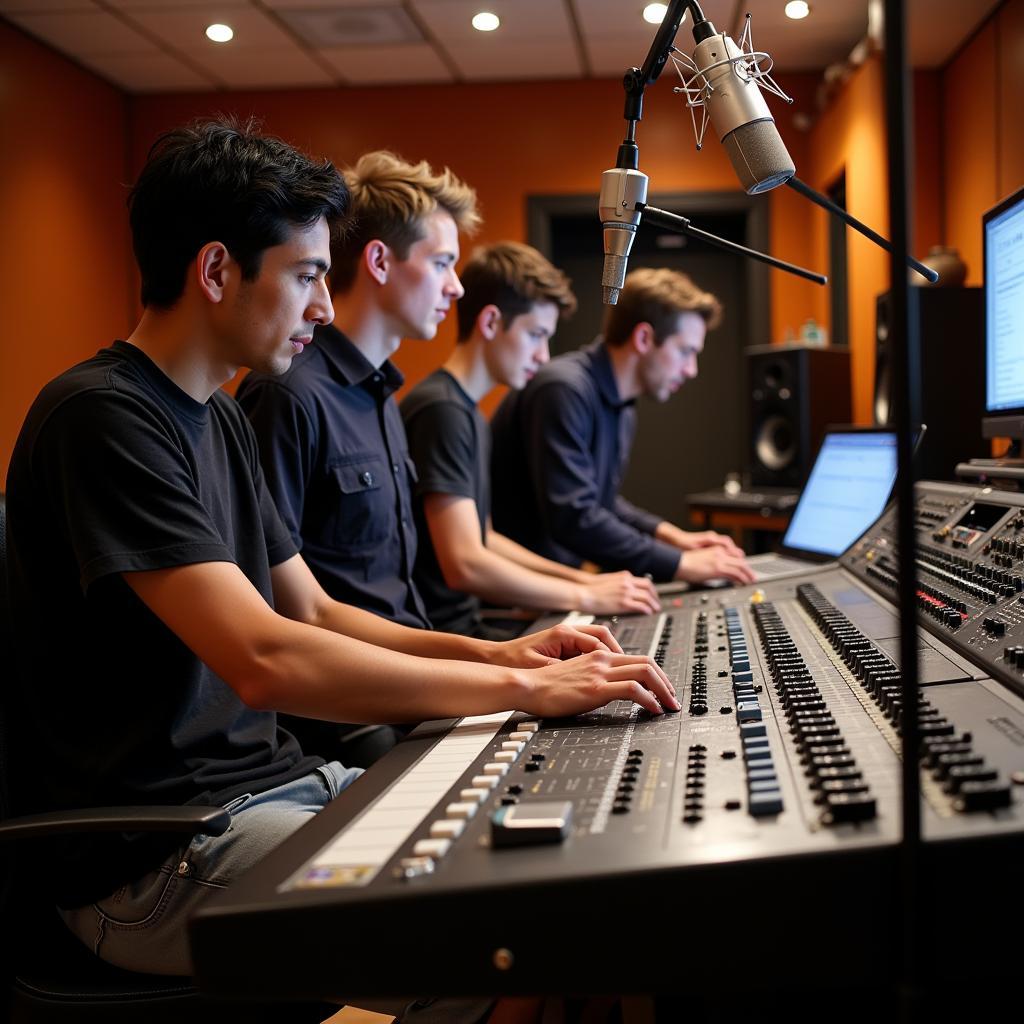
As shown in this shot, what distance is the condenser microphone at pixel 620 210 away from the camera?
3.92 feet

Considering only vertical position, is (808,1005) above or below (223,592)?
below

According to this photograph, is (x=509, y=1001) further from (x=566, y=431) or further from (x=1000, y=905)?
(x=566, y=431)

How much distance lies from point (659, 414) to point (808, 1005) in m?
5.61

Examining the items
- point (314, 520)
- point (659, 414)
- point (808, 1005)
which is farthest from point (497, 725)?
point (659, 414)

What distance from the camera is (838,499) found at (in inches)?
101

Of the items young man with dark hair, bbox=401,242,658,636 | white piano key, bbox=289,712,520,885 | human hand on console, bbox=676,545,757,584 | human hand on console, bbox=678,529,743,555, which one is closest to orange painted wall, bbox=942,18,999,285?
human hand on console, bbox=678,529,743,555

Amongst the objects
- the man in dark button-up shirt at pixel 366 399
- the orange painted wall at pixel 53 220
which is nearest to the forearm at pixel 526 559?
the man in dark button-up shirt at pixel 366 399

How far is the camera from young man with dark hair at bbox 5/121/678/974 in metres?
1.12

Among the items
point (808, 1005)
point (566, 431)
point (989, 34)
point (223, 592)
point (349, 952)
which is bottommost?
point (808, 1005)

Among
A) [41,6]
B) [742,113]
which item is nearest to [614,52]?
[41,6]

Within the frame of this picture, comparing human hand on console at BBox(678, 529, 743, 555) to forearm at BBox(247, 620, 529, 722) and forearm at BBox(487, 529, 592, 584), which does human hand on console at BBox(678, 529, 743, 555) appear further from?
forearm at BBox(247, 620, 529, 722)

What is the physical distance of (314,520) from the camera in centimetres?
196

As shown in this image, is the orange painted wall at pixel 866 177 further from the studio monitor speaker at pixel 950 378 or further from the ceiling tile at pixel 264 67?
the ceiling tile at pixel 264 67

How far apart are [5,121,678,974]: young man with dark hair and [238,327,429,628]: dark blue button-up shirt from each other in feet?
1.49
